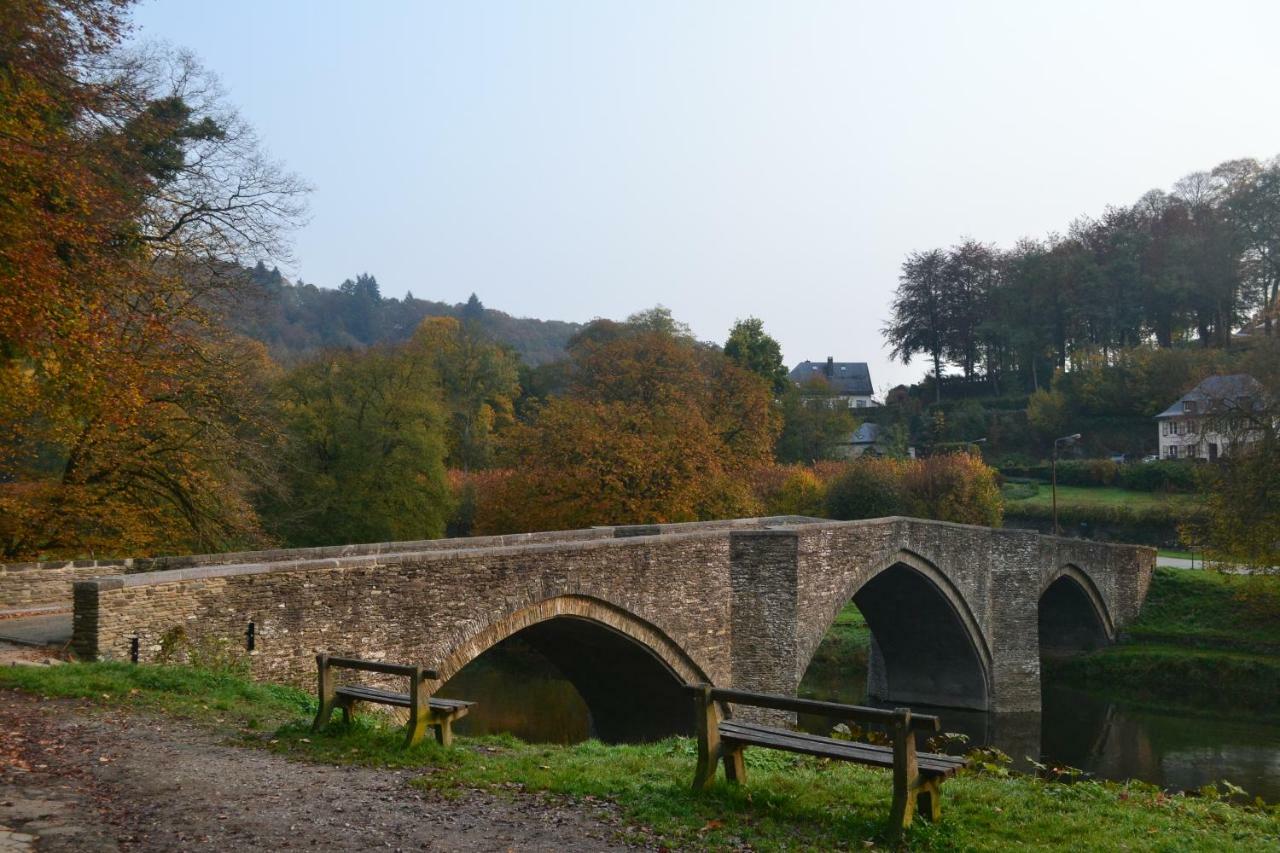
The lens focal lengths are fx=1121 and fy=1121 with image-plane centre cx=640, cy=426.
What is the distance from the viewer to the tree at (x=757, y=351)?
2270 inches

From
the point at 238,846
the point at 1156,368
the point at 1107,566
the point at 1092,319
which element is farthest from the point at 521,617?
the point at 1092,319

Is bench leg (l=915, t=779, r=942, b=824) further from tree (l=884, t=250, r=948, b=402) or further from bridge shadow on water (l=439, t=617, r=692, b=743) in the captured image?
tree (l=884, t=250, r=948, b=402)

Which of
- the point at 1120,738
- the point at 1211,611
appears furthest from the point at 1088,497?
the point at 1120,738

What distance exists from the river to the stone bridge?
62.4 inches

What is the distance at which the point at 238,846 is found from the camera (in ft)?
20.1

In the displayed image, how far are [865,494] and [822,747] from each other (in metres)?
34.0

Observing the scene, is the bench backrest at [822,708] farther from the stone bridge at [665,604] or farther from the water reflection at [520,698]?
the water reflection at [520,698]

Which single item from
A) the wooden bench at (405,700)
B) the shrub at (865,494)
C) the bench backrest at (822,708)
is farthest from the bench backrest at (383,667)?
the shrub at (865,494)

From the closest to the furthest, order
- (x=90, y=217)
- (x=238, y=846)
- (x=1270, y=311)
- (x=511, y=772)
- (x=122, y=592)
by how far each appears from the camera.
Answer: (x=238, y=846) → (x=511, y=772) → (x=122, y=592) → (x=90, y=217) → (x=1270, y=311)

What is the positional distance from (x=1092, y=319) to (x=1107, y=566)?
107ft

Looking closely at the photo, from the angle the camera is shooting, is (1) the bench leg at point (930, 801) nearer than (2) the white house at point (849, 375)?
Yes

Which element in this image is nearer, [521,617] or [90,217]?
[90,217]

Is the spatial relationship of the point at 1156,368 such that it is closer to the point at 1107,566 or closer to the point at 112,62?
the point at 1107,566

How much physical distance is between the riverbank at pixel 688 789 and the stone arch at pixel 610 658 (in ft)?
14.7
